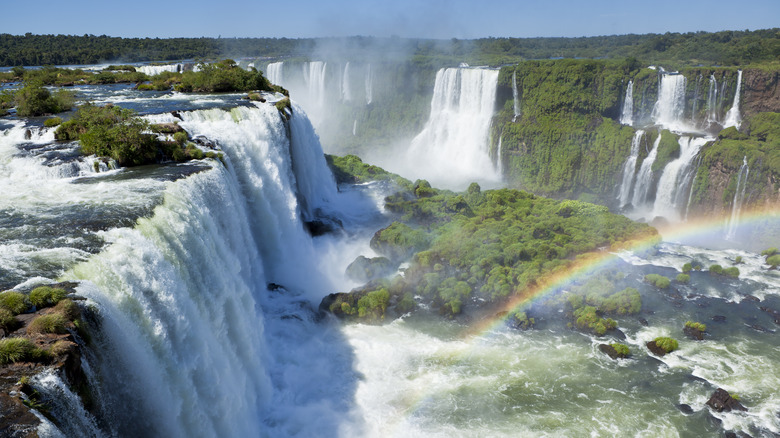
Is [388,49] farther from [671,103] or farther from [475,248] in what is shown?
[475,248]

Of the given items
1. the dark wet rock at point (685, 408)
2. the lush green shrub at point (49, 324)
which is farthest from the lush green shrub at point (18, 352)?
the dark wet rock at point (685, 408)

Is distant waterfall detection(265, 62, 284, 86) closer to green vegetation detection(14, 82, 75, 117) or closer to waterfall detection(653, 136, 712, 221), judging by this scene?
green vegetation detection(14, 82, 75, 117)

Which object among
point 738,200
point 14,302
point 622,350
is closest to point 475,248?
point 622,350

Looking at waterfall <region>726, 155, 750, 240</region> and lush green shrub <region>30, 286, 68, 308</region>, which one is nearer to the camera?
lush green shrub <region>30, 286, 68, 308</region>

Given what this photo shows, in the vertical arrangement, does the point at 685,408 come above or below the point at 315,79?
below

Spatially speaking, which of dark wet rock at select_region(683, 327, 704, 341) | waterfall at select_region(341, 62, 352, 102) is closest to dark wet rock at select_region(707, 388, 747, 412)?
dark wet rock at select_region(683, 327, 704, 341)

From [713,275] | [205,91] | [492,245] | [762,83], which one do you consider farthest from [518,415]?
[762,83]
